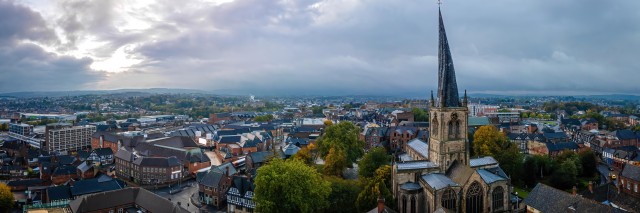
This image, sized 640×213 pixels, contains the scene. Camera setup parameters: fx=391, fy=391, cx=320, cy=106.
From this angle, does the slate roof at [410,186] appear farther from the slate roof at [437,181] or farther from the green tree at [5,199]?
the green tree at [5,199]

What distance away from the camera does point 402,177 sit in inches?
1276

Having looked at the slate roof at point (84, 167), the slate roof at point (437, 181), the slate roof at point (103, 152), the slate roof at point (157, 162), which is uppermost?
Answer: the slate roof at point (437, 181)

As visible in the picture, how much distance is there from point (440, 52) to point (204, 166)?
4207 centimetres

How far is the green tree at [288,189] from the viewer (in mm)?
31688

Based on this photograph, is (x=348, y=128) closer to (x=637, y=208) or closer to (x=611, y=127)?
(x=637, y=208)

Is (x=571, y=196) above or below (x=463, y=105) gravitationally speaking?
below

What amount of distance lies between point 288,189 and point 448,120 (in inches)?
572

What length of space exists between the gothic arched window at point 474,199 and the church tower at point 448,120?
3.02 m

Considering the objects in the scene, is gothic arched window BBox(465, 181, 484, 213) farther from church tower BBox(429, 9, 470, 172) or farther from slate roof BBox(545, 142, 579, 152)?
slate roof BBox(545, 142, 579, 152)

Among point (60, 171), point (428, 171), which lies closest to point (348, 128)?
point (428, 171)

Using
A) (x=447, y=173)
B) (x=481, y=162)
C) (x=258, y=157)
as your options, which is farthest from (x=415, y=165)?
(x=258, y=157)

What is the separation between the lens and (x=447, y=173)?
32.8 meters

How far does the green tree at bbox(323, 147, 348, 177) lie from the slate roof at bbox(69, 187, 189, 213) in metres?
18.2

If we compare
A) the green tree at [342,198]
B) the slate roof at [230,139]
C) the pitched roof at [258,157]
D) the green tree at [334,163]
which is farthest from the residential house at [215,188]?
the slate roof at [230,139]
